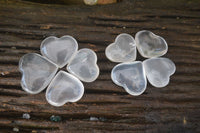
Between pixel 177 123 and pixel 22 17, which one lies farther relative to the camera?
pixel 22 17

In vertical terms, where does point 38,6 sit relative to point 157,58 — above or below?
above

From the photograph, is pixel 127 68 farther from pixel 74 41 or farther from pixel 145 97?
pixel 74 41

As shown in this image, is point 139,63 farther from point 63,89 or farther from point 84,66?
point 63,89

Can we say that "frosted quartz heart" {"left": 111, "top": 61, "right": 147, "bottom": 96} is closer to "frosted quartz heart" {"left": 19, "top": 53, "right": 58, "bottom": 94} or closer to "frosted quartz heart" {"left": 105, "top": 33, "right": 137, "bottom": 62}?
"frosted quartz heart" {"left": 105, "top": 33, "right": 137, "bottom": 62}

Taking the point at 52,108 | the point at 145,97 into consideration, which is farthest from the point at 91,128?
the point at 145,97

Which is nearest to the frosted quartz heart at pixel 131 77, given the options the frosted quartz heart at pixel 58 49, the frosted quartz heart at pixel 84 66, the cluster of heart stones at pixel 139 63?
the cluster of heart stones at pixel 139 63

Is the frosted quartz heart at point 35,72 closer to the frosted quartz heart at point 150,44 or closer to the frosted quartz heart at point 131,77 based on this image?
the frosted quartz heart at point 131,77
